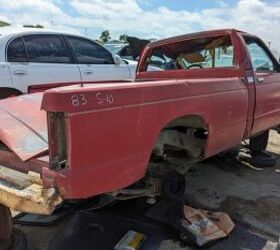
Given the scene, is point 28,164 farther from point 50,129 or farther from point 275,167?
point 275,167

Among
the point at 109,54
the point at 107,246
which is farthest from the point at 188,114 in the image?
the point at 109,54

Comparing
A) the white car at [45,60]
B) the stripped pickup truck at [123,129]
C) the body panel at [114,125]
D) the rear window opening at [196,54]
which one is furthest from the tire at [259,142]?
the white car at [45,60]

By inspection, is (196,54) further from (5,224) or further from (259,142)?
(5,224)

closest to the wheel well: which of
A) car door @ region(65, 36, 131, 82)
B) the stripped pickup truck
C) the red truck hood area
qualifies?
car door @ region(65, 36, 131, 82)

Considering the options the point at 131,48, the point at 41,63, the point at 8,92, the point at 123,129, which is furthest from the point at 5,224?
the point at 131,48

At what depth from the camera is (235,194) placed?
5.18 metres

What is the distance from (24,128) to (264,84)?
3069mm

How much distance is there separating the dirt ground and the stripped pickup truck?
0.70 m

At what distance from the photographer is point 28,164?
10.2 feet

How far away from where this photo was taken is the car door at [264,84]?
5184 millimetres

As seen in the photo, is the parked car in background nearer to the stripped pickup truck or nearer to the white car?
the white car

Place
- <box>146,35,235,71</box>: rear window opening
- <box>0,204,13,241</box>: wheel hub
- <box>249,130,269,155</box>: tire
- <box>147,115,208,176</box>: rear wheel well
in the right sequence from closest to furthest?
<box>0,204,13,241</box>: wheel hub
<box>147,115,208,176</box>: rear wheel well
<box>146,35,235,71</box>: rear window opening
<box>249,130,269,155</box>: tire

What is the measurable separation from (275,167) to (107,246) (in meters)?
3.36

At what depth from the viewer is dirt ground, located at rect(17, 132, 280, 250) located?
421 centimetres
